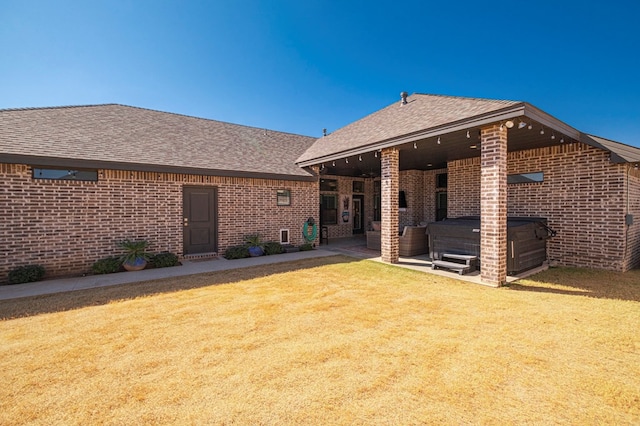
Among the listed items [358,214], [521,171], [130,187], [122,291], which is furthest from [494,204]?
[358,214]

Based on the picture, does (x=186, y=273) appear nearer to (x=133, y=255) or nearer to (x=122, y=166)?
(x=133, y=255)

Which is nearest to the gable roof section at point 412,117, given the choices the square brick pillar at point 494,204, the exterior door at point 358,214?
the square brick pillar at point 494,204

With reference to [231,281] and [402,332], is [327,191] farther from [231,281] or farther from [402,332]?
[402,332]

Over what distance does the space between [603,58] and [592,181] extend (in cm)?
1316

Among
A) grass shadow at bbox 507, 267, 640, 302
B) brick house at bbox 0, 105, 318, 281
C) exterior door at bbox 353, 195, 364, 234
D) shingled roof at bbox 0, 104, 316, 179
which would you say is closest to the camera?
grass shadow at bbox 507, 267, 640, 302

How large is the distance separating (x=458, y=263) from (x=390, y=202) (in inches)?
95.8

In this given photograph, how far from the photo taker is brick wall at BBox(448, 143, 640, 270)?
668cm

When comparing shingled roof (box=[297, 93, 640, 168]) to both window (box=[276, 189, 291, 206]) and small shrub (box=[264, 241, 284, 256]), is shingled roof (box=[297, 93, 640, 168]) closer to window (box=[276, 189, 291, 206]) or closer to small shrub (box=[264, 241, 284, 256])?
window (box=[276, 189, 291, 206])

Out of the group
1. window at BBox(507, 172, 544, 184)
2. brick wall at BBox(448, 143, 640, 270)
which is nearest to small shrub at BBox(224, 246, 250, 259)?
brick wall at BBox(448, 143, 640, 270)

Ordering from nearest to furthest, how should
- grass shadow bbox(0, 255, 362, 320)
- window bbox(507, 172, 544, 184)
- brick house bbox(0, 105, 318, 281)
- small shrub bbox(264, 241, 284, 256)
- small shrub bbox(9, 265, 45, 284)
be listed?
grass shadow bbox(0, 255, 362, 320) → small shrub bbox(9, 265, 45, 284) → brick house bbox(0, 105, 318, 281) → window bbox(507, 172, 544, 184) → small shrub bbox(264, 241, 284, 256)

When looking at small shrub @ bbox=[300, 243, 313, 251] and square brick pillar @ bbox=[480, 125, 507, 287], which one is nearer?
square brick pillar @ bbox=[480, 125, 507, 287]

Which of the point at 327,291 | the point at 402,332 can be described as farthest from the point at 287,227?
the point at 402,332

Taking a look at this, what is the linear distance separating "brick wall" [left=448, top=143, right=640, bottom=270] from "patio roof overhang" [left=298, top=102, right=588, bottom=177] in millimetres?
498

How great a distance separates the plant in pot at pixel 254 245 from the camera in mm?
9328
